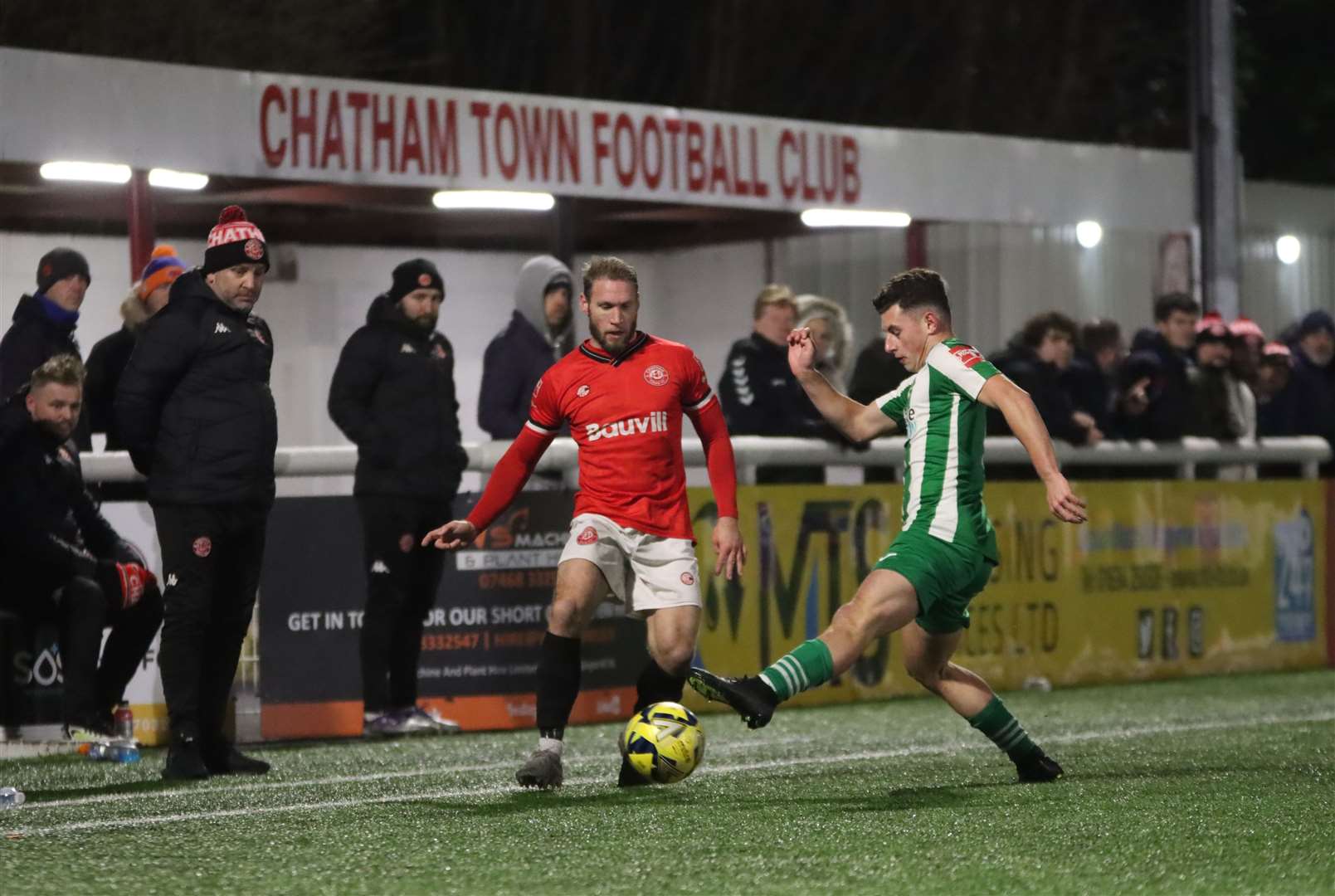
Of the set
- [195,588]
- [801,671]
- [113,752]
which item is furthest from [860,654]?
[113,752]

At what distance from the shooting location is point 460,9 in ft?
90.2

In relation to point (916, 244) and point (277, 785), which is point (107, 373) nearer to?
point (277, 785)

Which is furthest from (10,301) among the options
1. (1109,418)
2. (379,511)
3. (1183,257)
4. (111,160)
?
→ (1183,257)

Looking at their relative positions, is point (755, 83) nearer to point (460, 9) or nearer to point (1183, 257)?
point (460, 9)

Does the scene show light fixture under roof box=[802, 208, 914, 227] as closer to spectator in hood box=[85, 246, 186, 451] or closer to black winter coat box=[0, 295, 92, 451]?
spectator in hood box=[85, 246, 186, 451]

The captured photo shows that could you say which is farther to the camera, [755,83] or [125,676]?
[755,83]

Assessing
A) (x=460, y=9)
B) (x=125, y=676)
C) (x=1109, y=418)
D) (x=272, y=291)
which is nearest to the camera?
(x=125, y=676)

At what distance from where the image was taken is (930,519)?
7883mm

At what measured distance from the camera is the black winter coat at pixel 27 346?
34.0ft

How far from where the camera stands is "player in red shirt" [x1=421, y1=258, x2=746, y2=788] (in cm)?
836

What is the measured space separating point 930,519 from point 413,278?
3.83m

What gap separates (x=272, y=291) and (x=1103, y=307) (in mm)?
6263

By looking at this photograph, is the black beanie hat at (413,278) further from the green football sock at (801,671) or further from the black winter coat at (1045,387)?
the green football sock at (801,671)

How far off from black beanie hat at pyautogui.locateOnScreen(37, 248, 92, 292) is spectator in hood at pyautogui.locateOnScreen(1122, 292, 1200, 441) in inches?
262
